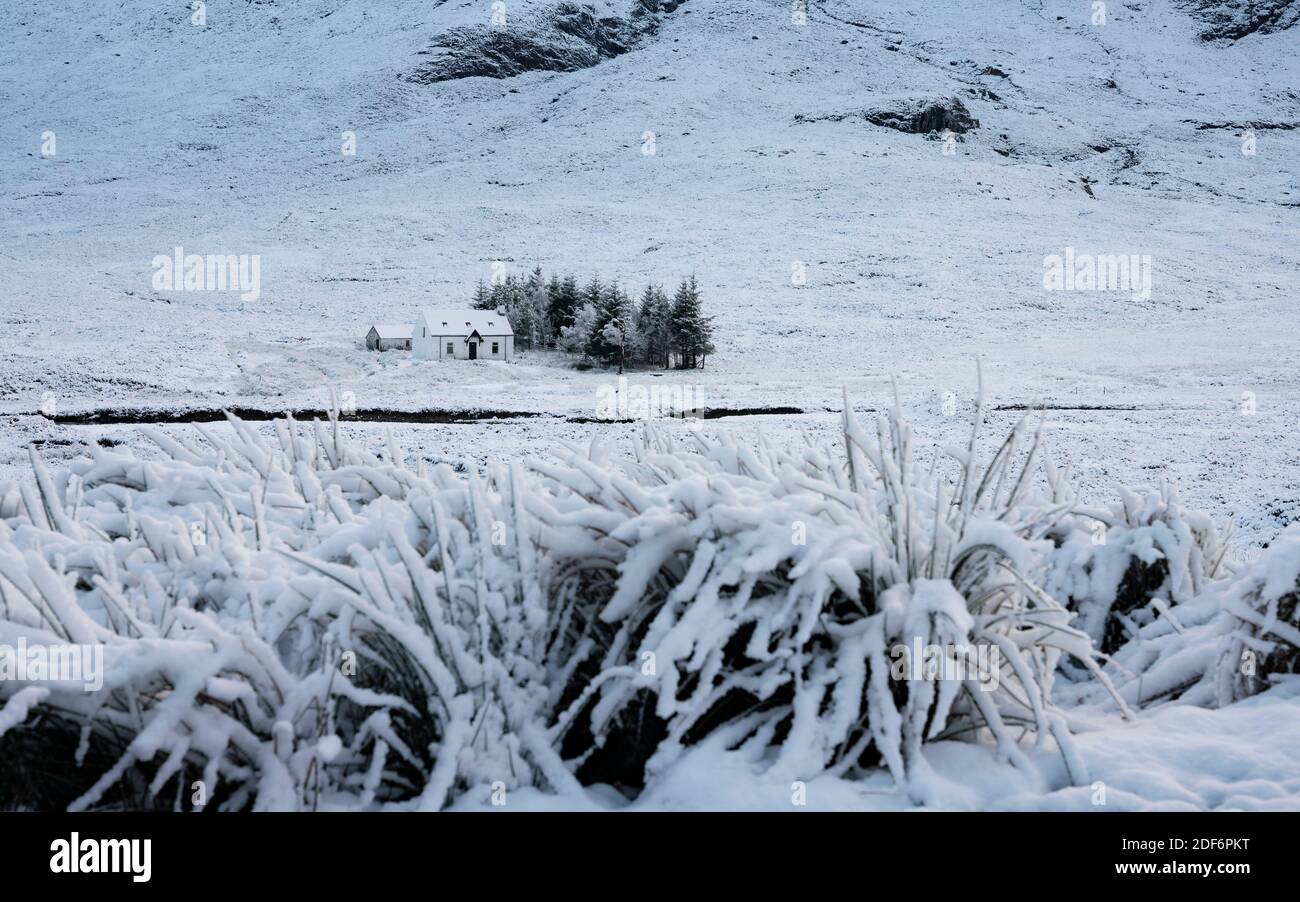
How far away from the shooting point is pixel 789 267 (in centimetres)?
4816

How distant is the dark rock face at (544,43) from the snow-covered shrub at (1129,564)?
111 m

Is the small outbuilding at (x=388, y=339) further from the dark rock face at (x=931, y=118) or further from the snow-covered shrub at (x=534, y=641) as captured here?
the dark rock face at (x=931, y=118)

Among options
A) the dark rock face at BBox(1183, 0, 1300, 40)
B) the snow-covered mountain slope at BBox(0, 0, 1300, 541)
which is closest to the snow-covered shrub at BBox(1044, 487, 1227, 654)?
the snow-covered mountain slope at BBox(0, 0, 1300, 541)

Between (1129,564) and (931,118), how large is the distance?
287 feet

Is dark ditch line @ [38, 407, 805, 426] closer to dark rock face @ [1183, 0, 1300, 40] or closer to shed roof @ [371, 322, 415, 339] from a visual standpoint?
shed roof @ [371, 322, 415, 339]

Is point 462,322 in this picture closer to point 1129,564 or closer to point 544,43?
point 1129,564

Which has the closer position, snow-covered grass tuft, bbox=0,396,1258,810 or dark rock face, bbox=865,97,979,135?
snow-covered grass tuft, bbox=0,396,1258,810

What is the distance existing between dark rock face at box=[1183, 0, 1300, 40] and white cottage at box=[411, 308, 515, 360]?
126 metres

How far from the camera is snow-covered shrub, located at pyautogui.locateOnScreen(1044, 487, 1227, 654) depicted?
9.32 feet

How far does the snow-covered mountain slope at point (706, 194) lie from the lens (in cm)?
2511

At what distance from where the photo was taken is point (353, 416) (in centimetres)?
1789

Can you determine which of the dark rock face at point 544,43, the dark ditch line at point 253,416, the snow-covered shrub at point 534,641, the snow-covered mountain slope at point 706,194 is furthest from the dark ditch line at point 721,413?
the dark rock face at point 544,43

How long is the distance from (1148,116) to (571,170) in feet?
182

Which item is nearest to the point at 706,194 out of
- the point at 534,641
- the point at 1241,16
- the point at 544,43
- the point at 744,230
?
the point at 744,230
